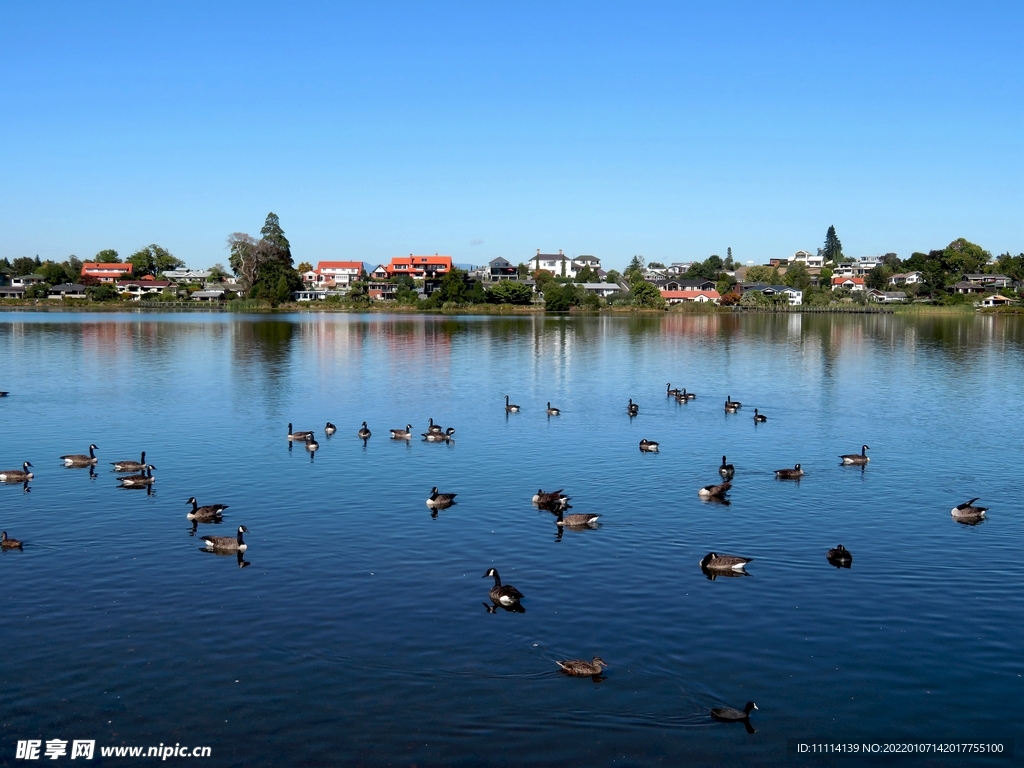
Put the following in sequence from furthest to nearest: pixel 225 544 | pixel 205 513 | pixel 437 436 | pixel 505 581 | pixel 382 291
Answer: pixel 382 291
pixel 437 436
pixel 205 513
pixel 225 544
pixel 505 581

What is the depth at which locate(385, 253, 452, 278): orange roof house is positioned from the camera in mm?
196250

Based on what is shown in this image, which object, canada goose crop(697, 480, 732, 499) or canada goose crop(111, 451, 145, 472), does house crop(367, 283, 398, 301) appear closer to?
canada goose crop(111, 451, 145, 472)

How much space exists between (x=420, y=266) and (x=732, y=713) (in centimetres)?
18688

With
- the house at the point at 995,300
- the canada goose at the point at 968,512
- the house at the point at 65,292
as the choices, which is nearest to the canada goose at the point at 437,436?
the canada goose at the point at 968,512

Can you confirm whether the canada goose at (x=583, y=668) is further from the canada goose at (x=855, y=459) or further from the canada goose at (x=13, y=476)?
the canada goose at (x=13, y=476)

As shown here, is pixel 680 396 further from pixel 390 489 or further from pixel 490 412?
pixel 390 489

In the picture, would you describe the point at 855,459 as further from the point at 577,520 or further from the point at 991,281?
the point at 991,281

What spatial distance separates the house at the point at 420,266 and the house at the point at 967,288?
10427 centimetres

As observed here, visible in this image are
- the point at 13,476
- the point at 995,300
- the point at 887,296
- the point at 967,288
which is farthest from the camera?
the point at 887,296

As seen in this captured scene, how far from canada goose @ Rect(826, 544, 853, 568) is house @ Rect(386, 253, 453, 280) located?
178 meters

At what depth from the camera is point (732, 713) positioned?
45.1ft

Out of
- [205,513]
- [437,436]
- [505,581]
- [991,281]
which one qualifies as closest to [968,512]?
[505,581]

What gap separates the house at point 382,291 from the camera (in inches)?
7431

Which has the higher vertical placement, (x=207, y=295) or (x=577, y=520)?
(x=207, y=295)
